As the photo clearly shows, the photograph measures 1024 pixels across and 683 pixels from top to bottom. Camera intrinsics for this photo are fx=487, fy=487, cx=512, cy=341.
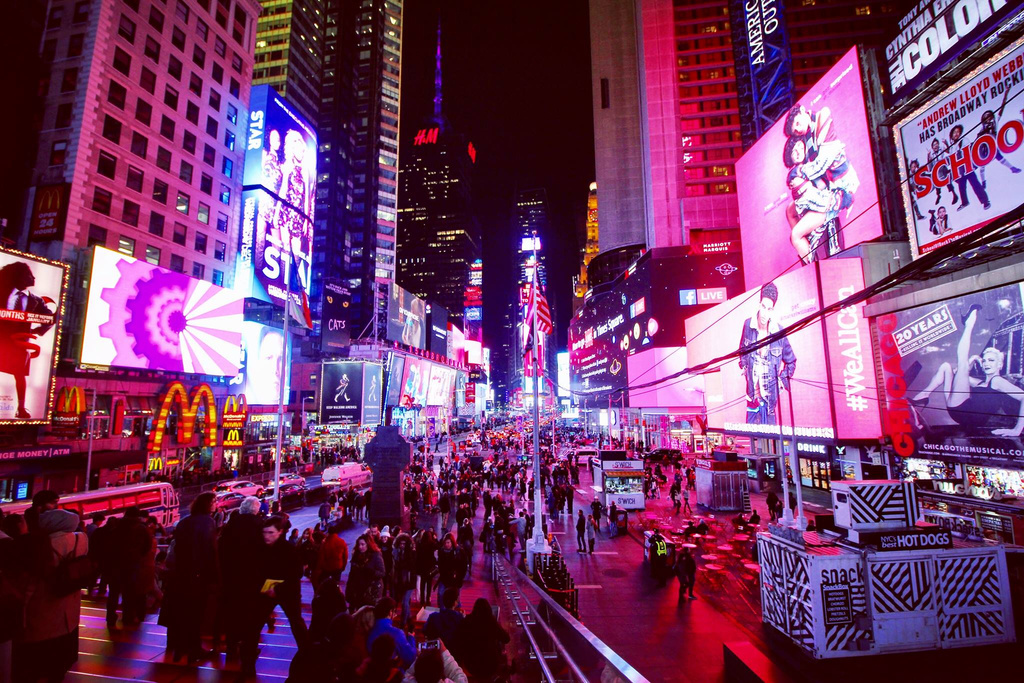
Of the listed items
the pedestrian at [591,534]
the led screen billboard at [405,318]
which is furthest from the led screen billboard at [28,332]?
the led screen billboard at [405,318]

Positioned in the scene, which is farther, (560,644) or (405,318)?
(405,318)

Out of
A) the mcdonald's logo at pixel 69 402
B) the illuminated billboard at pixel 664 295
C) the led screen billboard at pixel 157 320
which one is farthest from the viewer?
the illuminated billboard at pixel 664 295

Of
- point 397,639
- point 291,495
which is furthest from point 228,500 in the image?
point 397,639

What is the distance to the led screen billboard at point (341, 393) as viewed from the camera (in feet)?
176

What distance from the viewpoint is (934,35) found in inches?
738

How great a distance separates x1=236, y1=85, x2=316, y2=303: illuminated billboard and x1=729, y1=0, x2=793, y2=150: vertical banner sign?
38325 millimetres

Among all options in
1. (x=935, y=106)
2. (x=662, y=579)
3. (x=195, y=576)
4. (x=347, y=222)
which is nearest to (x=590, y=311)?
(x=347, y=222)

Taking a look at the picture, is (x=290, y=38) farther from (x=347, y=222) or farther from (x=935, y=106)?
(x=935, y=106)

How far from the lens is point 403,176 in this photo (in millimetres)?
195500

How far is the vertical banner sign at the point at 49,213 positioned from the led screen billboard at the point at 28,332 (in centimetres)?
451

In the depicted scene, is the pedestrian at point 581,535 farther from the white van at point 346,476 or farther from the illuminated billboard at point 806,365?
the white van at point 346,476

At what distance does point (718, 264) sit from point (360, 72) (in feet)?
247

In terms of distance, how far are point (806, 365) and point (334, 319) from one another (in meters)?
48.7

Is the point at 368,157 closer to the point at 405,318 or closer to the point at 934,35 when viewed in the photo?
the point at 405,318
